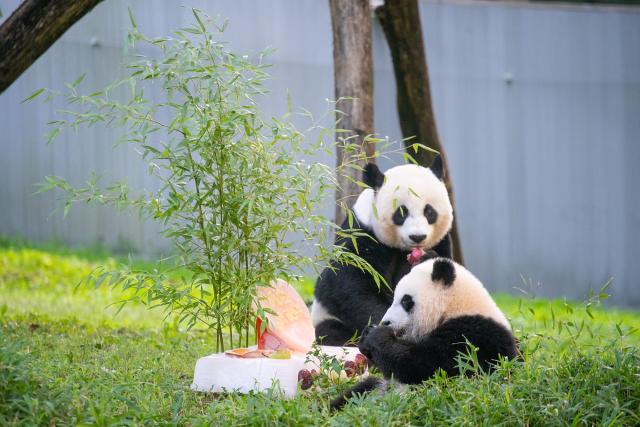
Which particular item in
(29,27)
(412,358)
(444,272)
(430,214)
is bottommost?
(412,358)

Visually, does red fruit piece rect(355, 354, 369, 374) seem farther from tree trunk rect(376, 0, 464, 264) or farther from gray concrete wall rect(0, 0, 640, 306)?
gray concrete wall rect(0, 0, 640, 306)

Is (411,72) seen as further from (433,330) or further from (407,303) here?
(433,330)

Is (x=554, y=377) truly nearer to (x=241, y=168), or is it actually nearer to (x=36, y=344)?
(x=241, y=168)

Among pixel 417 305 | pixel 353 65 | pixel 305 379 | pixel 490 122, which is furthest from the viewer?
pixel 490 122

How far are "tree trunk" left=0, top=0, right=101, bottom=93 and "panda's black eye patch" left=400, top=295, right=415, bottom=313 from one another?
2.23 metres

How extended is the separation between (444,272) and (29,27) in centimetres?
241

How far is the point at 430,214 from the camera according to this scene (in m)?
4.20

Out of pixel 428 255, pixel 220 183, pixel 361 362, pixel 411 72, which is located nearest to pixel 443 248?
pixel 428 255

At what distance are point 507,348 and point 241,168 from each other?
1.32 meters

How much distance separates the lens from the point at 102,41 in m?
9.00

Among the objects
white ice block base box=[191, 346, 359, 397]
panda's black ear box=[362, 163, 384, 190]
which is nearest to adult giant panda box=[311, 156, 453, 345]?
panda's black ear box=[362, 163, 384, 190]

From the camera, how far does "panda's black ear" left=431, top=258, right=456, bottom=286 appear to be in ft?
11.3

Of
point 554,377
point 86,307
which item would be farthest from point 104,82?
point 554,377

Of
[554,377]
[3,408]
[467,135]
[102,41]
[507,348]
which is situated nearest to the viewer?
[3,408]
